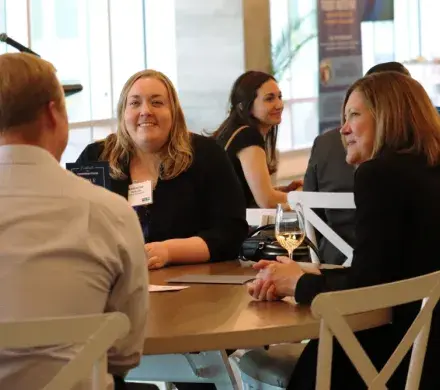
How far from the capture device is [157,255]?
116 inches

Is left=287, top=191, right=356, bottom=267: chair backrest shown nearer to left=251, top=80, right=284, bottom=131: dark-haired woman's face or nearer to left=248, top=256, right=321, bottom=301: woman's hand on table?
left=248, top=256, right=321, bottom=301: woman's hand on table

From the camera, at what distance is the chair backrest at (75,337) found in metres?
1.66

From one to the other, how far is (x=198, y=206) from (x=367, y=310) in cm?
138

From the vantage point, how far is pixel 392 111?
97.9 inches

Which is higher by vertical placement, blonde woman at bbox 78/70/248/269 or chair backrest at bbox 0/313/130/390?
blonde woman at bbox 78/70/248/269

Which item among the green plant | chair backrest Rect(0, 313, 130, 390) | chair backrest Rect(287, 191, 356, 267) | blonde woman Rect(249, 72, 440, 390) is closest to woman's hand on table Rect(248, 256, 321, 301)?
blonde woman Rect(249, 72, 440, 390)

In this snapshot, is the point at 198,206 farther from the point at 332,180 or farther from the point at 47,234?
the point at 47,234

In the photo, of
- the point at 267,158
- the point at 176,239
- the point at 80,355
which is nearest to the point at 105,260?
the point at 80,355

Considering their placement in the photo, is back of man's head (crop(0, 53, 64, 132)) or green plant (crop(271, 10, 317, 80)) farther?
green plant (crop(271, 10, 317, 80))

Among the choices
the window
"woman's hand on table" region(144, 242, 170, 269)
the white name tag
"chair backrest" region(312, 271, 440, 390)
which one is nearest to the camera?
"chair backrest" region(312, 271, 440, 390)

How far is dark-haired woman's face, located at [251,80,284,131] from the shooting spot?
17.3 ft

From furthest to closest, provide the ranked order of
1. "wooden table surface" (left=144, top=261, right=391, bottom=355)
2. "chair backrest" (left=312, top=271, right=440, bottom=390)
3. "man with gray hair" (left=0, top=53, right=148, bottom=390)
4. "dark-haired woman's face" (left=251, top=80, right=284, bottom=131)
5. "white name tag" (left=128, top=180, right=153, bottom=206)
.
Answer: "dark-haired woman's face" (left=251, top=80, right=284, bottom=131), "white name tag" (left=128, top=180, right=153, bottom=206), "wooden table surface" (left=144, top=261, right=391, bottom=355), "chair backrest" (left=312, top=271, right=440, bottom=390), "man with gray hair" (left=0, top=53, right=148, bottom=390)

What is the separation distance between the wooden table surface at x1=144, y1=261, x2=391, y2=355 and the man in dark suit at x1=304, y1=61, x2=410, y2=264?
1.41 m

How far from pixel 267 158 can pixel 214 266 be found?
2.42m
